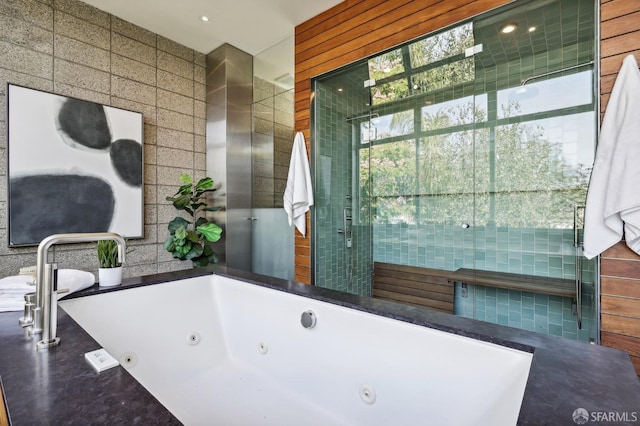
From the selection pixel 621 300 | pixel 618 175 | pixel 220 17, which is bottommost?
pixel 621 300

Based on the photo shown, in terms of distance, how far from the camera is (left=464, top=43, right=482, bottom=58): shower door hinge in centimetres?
225

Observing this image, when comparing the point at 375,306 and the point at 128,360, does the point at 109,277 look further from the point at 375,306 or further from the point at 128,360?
the point at 375,306

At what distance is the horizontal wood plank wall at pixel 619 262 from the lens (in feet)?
5.32

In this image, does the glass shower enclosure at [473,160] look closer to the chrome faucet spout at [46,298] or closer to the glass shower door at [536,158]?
the glass shower door at [536,158]

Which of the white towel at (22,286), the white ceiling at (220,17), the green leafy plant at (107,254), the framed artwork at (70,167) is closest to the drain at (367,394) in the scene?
the white towel at (22,286)

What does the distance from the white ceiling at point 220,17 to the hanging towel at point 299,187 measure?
3.94ft

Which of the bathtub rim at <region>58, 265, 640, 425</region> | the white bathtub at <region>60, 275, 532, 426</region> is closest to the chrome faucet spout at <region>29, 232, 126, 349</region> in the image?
the white bathtub at <region>60, 275, 532, 426</region>

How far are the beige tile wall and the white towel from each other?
154cm

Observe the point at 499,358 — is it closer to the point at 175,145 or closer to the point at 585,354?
the point at 585,354

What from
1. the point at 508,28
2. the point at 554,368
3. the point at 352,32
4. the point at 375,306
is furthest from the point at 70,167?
the point at 508,28

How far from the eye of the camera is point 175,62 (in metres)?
3.69

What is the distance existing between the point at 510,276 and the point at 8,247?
3.99 metres

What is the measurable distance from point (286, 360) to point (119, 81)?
129 inches

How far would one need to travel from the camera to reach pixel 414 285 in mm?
2875
